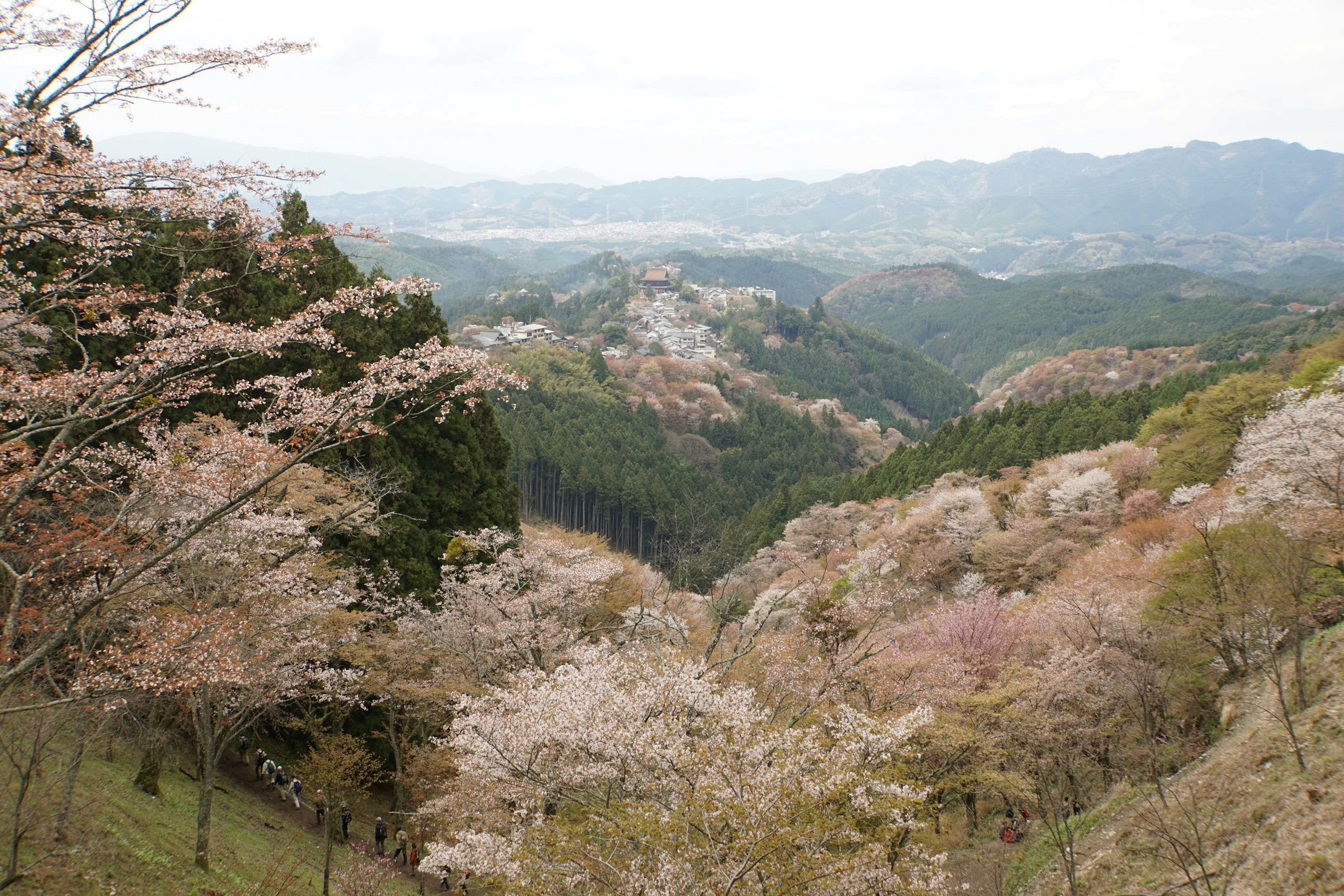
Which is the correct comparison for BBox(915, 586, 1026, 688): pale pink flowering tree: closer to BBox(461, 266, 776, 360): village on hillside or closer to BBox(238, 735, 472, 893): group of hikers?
BBox(238, 735, 472, 893): group of hikers

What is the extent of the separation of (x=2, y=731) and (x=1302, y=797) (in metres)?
14.2

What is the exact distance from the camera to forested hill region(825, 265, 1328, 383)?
127m

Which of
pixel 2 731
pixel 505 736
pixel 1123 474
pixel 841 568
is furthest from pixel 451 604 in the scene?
pixel 1123 474

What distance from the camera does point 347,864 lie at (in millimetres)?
12742

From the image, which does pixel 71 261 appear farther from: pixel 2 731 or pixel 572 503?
pixel 572 503

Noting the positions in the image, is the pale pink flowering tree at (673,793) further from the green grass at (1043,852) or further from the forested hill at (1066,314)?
the forested hill at (1066,314)

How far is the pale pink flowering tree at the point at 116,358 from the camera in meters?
5.67

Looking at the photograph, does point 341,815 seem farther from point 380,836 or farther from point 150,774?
point 150,774

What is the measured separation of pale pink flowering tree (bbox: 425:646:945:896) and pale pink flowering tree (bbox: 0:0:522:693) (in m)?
4.28

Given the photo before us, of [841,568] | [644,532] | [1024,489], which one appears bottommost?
[644,532]

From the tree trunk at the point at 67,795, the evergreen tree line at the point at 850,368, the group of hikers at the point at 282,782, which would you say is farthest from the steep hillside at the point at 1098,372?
the tree trunk at the point at 67,795

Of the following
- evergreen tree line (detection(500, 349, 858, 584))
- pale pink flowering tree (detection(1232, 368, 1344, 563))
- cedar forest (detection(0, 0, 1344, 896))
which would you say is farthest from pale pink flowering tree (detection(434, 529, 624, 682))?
evergreen tree line (detection(500, 349, 858, 584))

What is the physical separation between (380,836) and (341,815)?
3.04 ft

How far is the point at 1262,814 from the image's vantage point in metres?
8.34
